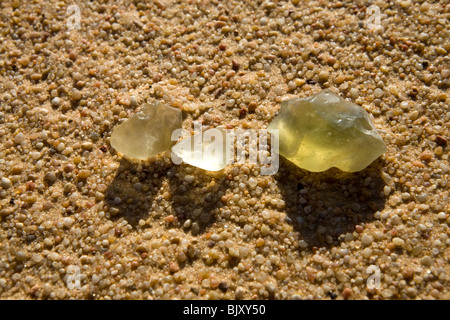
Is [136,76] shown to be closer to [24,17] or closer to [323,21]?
[24,17]

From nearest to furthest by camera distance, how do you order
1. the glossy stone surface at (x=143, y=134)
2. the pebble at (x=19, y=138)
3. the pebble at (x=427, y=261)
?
the pebble at (x=427, y=261) → the glossy stone surface at (x=143, y=134) → the pebble at (x=19, y=138)

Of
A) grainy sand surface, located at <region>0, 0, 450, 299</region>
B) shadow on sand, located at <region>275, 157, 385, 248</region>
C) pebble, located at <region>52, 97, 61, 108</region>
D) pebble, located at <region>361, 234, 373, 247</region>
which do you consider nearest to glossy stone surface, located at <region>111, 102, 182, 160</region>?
grainy sand surface, located at <region>0, 0, 450, 299</region>

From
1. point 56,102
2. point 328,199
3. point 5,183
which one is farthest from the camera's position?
point 56,102

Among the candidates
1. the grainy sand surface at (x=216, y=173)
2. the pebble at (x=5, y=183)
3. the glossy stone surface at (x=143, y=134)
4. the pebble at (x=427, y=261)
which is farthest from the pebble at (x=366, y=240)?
the pebble at (x=5, y=183)

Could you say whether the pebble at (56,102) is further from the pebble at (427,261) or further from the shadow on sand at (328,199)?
the pebble at (427,261)

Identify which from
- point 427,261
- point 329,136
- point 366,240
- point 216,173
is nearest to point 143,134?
point 216,173

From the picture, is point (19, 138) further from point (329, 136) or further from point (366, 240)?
point (366, 240)

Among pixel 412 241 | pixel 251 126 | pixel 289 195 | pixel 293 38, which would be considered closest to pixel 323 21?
pixel 293 38
